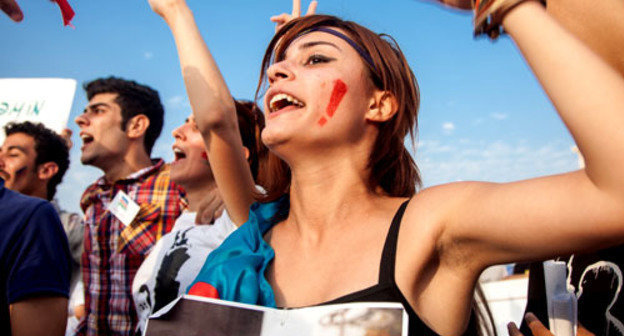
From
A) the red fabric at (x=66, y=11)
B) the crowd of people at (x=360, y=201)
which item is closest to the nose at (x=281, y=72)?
the crowd of people at (x=360, y=201)

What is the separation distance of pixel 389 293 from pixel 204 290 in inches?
19.6

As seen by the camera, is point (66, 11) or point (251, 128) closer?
point (66, 11)

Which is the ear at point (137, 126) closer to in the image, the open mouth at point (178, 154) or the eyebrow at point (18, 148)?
the eyebrow at point (18, 148)

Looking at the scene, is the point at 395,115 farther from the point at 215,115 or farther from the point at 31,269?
the point at 31,269

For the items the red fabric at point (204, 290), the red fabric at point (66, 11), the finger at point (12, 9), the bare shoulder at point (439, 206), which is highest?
the finger at point (12, 9)

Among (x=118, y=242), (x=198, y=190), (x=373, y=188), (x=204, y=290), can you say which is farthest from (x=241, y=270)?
(x=118, y=242)

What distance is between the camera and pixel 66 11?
1638mm

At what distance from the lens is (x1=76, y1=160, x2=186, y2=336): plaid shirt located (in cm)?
328

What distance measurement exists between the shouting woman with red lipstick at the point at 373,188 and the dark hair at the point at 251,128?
0.98m

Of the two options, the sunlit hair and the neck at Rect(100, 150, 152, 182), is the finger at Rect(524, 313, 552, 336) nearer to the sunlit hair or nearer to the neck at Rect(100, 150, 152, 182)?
the sunlit hair

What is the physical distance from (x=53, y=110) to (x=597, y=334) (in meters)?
4.67

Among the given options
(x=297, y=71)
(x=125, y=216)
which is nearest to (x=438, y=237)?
(x=297, y=71)

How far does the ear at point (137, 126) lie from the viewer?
14.5 ft

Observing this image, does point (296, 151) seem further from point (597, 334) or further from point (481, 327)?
point (597, 334)
